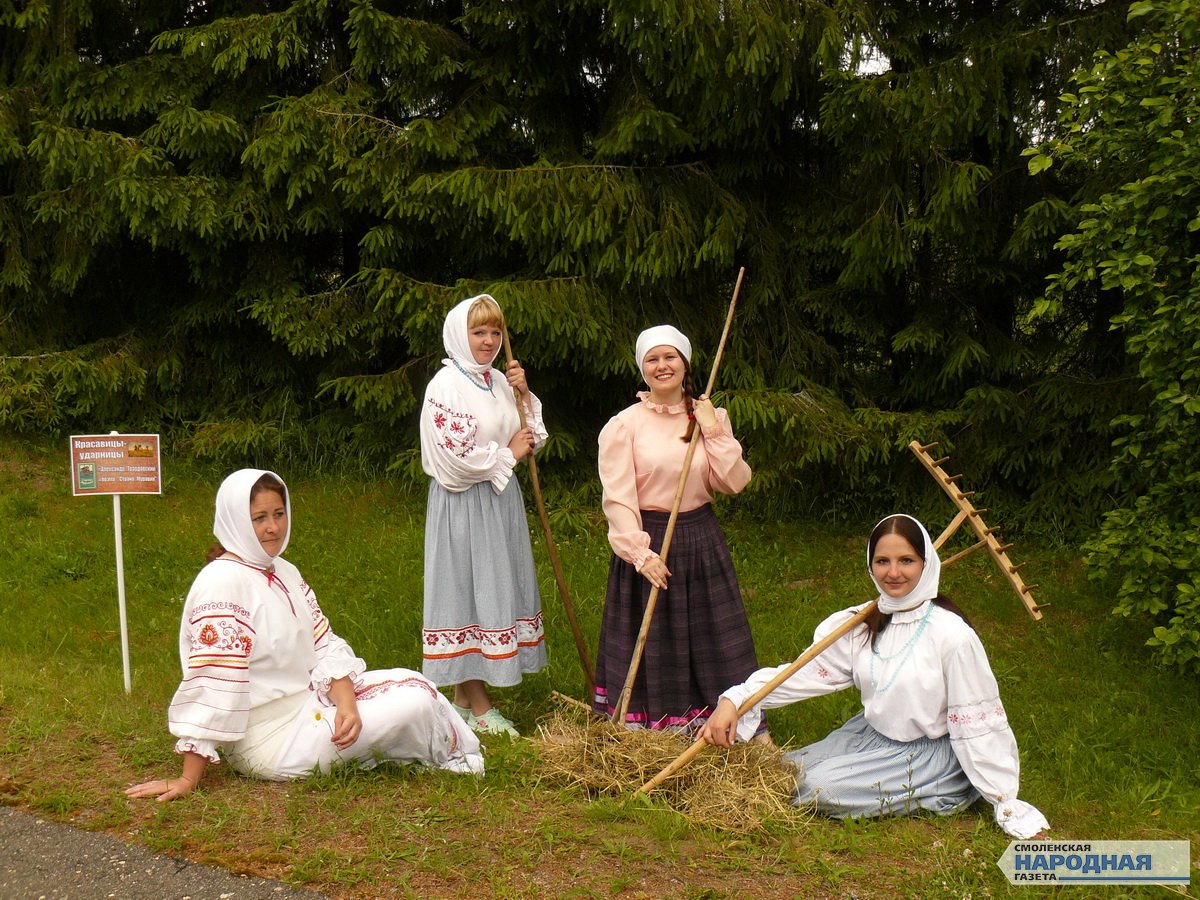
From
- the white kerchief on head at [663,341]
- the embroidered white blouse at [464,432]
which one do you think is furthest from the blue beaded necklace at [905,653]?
the embroidered white blouse at [464,432]

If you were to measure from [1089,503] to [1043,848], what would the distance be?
14.5ft

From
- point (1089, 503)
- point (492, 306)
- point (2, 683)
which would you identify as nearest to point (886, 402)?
point (1089, 503)

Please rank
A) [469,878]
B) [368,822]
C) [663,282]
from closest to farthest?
[469,878]
[368,822]
[663,282]

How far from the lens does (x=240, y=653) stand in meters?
Answer: 4.05

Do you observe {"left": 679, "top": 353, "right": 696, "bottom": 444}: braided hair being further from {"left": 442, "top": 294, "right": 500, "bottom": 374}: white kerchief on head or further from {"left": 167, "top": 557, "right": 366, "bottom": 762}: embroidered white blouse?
{"left": 167, "top": 557, "right": 366, "bottom": 762}: embroidered white blouse

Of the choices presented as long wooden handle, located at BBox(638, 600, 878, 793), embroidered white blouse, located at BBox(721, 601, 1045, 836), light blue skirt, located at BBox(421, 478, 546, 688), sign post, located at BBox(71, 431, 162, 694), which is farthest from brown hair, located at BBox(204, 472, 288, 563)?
embroidered white blouse, located at BBox(721, 601, 1045, 836)

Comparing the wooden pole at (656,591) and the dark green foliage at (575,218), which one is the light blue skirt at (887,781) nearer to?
the wooden pole at (656,591)

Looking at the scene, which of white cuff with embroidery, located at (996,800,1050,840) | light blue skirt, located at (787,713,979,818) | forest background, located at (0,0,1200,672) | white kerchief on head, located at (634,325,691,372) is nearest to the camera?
white cuff with embroidery, located at (996,800,1050,840)

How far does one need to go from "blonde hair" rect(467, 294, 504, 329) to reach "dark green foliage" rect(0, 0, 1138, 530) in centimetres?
251

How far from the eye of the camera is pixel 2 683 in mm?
5469

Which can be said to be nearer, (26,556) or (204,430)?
(26,556)

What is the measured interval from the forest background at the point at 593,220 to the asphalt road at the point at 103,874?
14.8 ft

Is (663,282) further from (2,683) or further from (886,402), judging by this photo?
(2,683)

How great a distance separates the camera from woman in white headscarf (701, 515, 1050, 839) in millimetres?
3889
